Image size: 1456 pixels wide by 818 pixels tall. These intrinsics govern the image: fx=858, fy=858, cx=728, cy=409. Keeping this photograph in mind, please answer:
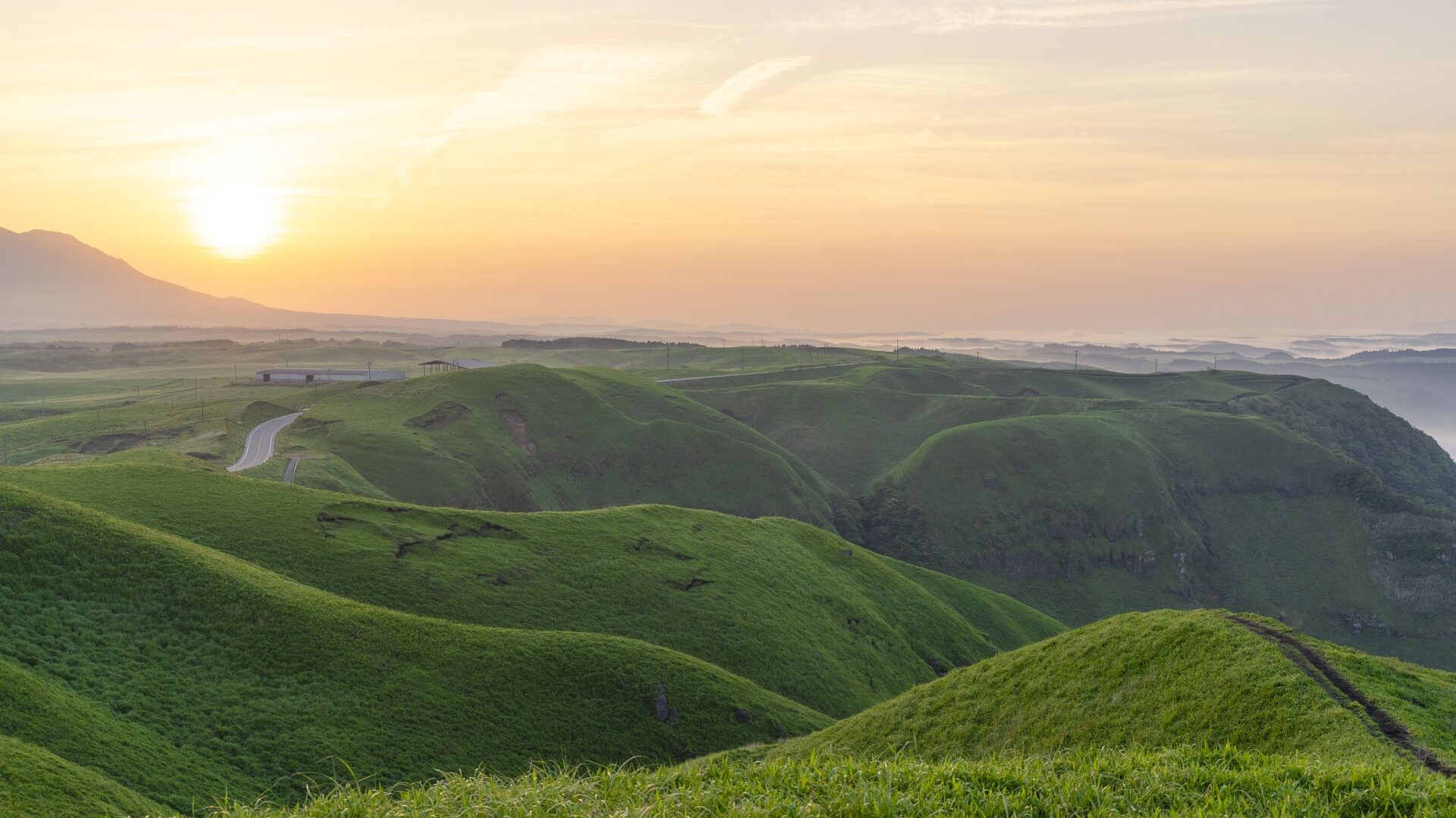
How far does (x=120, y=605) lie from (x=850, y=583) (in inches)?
2756

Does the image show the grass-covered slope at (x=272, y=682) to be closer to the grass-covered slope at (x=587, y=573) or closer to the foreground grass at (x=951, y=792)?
the grass-covered slope at (x=587, y=573)

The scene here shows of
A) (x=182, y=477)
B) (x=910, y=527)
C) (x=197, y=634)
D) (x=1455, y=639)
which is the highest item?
(x=182, y=477)

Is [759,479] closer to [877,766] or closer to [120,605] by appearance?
[120,605]

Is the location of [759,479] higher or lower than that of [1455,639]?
higher

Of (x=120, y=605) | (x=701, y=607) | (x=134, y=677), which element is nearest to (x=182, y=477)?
(x=120, y=605)

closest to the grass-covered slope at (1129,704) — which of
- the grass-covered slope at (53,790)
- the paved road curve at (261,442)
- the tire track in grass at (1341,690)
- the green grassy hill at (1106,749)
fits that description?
the green grassy hill at (1106,749)

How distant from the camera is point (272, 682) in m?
49.0

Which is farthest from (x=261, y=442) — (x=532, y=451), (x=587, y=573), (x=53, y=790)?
(x=53, y=790)

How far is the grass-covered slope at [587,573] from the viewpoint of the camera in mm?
69062

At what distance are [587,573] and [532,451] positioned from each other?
89.6 meters

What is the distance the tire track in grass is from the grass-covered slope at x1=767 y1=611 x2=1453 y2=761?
320 millimetres

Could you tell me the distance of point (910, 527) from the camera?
19288 cm

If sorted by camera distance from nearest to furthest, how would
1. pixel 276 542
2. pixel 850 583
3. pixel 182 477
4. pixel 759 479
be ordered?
pixel 276 542, pixel 182 477, pixel 850 583, pixel 759 479

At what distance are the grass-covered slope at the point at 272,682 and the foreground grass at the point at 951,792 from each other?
27056mm
